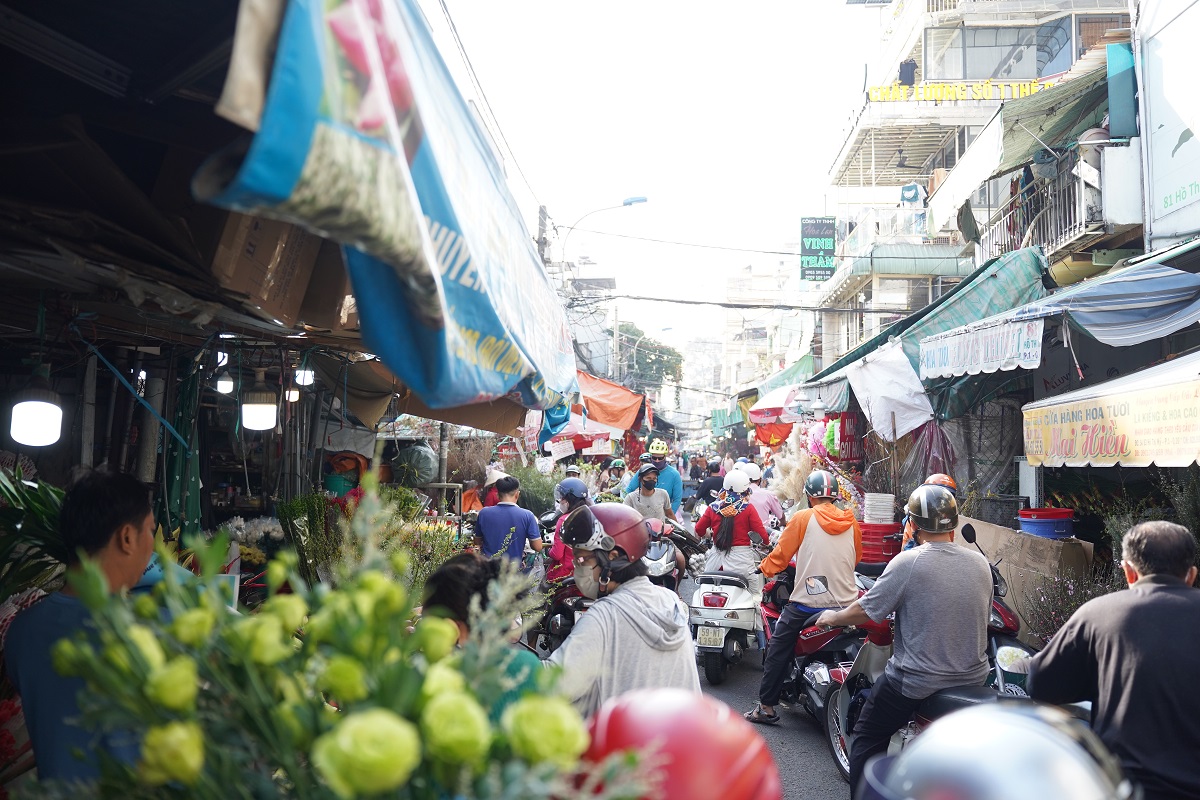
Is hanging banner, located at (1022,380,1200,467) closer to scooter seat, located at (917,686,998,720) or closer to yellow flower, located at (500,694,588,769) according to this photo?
scooter seat, located at (917,686,998,720)

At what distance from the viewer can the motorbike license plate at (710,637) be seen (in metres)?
7.94

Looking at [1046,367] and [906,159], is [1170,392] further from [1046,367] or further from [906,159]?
[906,159]

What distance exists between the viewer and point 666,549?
887cm

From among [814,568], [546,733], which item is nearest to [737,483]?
[814,568]

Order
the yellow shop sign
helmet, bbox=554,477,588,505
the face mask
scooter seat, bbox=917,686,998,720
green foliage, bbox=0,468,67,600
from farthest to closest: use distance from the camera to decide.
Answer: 1. the yellow shop sign
2. helmet, bbox=554,477,588,505
3. scooter seat, bbox=917,686,998,720
4. the face mask
5. green foliage, bbox=0,468,67,600

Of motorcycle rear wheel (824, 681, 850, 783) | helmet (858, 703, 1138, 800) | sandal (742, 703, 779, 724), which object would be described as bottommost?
sandal (742, 703, 779, 724)

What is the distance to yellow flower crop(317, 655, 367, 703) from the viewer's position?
3.71 ft

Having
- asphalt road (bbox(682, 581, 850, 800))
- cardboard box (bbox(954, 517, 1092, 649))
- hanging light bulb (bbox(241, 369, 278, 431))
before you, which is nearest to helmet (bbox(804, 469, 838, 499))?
cardboard box (bbox(954, 517, 1092, 649))

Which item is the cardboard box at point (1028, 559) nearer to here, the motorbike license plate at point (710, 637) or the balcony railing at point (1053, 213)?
the motorbike license plate at point (710, 637)

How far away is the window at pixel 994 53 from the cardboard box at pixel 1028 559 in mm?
23145

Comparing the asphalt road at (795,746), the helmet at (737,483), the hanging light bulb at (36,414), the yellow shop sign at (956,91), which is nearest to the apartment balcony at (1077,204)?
the helmet at (737,483)

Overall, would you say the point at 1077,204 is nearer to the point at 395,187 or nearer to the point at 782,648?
the point at 782,648

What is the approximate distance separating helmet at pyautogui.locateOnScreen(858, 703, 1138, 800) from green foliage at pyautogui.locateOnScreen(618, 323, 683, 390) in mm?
45917

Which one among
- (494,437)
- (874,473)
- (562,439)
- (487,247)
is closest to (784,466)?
(874,473)
